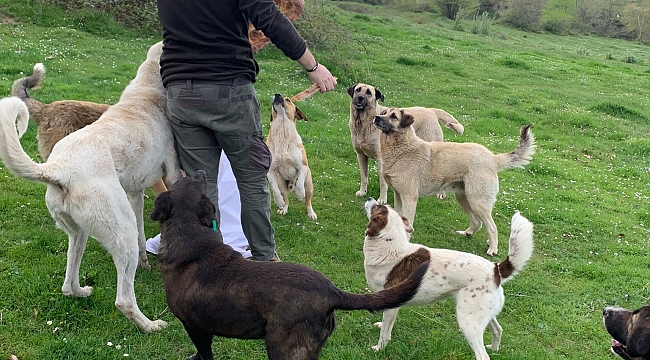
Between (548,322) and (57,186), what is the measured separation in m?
4.47

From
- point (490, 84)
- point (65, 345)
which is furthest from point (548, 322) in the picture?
point (490, 84)

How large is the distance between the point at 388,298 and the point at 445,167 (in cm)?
373

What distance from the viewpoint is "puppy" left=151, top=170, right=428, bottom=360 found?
3.04 meters

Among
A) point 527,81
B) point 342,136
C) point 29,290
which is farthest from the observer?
point 527,81

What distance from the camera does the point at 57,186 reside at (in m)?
3.63

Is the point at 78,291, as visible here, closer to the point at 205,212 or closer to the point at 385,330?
the point at 205,212

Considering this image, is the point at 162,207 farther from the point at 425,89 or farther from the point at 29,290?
the point at 425,89

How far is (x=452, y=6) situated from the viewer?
39.8 m

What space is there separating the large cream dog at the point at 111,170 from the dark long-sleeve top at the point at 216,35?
2.02 feet

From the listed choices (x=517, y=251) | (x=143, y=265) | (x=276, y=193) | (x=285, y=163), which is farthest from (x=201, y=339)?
(x=285, y=163)

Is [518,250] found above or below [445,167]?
A: above

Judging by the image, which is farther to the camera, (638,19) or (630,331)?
(638,19)

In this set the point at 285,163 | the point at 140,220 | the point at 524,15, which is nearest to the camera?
the point at 140,220

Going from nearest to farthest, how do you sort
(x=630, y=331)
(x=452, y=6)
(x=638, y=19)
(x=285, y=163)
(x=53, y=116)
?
1. (x=630, y=331)
2. (x=53, y=116)
3. (x=285, y=163)
4. (x=452, y=6)
5. (x=638, y=19)
